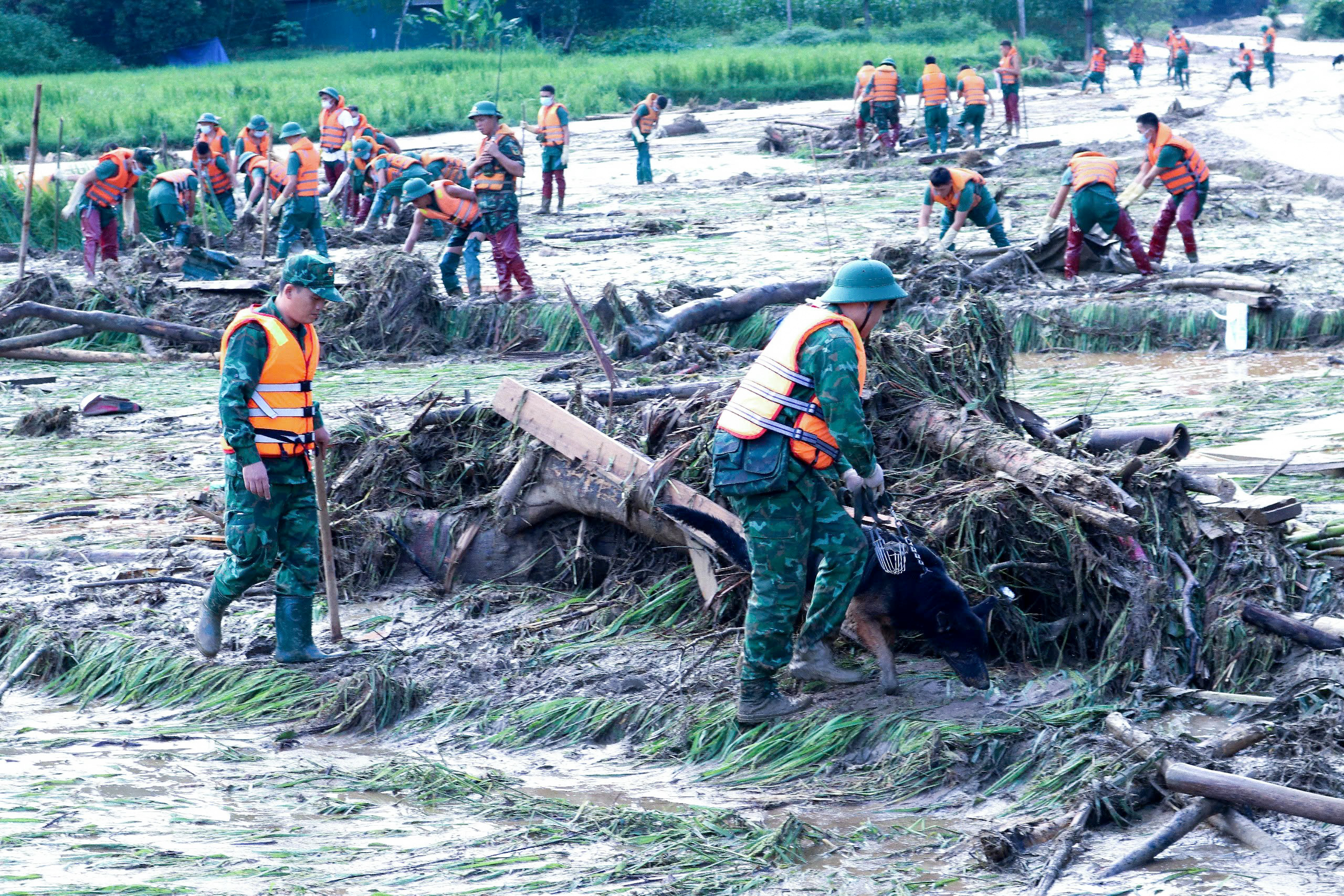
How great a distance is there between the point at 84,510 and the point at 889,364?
16.3 ft

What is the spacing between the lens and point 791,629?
486 cm

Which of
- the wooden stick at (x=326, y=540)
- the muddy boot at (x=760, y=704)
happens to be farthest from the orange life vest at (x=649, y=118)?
the muddy boot at (x=760, y=704)

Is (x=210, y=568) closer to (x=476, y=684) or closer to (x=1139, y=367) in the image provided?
(x=476, y=684)

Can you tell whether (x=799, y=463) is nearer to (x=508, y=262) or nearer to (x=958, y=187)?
(x=508, y=262)

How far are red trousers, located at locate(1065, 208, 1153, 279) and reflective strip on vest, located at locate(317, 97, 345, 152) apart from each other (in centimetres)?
1097

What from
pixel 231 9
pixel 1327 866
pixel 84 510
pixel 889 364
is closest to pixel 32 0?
pixel 231 9

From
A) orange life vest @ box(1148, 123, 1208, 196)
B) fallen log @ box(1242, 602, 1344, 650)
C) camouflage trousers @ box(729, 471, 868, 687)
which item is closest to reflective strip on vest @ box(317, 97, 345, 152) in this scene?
orange life vest @ box(1148, 123, 1208, 196)

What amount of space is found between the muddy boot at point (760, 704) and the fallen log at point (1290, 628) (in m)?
1.86

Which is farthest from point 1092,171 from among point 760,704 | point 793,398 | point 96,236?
point 96,236

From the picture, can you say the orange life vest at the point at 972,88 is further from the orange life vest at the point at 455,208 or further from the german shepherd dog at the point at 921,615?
the german shepherd dog at the point at 921,615

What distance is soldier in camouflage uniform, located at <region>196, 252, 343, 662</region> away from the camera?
5.40 m

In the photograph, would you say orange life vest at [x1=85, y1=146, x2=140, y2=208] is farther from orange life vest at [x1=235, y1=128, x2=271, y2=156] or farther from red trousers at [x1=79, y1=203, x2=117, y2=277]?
orange life vest at [x1=235, y1=128, x2=271, y2=156]

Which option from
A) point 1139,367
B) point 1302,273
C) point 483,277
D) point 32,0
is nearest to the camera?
point 1139,367

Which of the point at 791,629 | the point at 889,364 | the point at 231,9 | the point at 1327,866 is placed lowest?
the point at 1327,866
